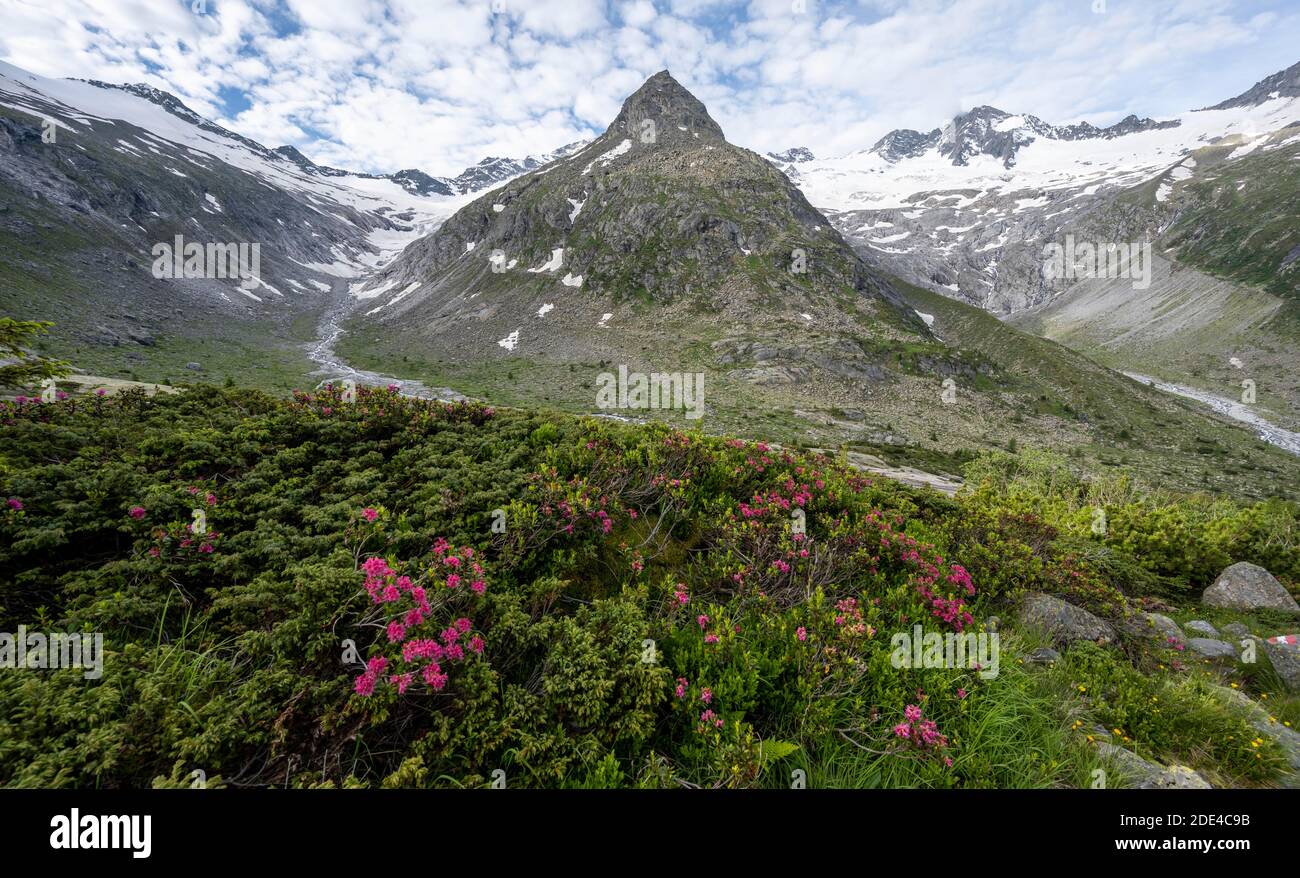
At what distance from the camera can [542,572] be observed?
5320 mm

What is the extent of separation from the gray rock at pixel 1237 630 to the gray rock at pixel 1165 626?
1.90ft

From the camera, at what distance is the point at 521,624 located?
14.1ft

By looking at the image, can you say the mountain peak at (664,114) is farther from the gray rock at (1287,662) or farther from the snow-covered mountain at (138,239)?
the gray rock at (1287,662)

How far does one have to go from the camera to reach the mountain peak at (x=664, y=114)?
102188 millimetres

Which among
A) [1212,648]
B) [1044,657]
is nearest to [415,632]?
[1044,657]

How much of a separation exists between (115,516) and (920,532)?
33.0 ft

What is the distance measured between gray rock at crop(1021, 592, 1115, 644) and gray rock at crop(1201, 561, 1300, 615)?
3.92m

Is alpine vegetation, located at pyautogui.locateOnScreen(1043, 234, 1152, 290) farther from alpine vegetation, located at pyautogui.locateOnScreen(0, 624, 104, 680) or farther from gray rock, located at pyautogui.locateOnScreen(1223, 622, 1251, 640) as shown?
alpine vegetation, located at pyautogui.locateOnScreen(0, 624, 104, 680)

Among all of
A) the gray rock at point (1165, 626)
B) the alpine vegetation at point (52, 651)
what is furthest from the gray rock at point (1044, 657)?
the alpine vegetation at point (52, 651)

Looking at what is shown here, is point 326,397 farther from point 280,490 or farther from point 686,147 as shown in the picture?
point 686,147

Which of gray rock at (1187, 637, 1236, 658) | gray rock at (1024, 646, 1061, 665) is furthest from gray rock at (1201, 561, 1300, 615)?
gray rock at (1024, 646, 1061, 665)

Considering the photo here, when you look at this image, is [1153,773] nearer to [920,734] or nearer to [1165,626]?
[920,734]

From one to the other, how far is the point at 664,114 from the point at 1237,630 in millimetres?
123620
